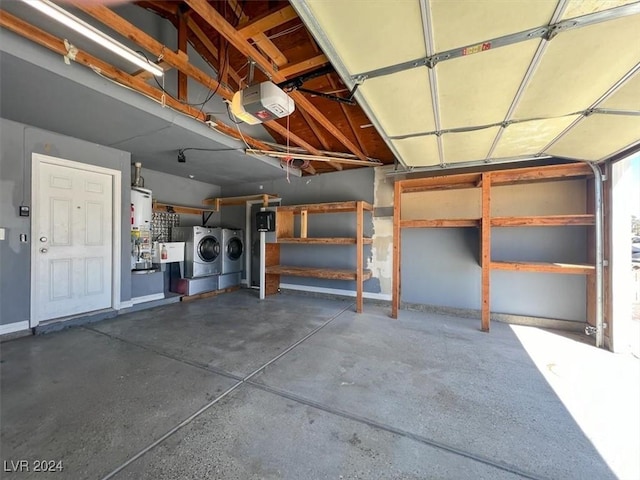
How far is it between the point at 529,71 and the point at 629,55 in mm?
429

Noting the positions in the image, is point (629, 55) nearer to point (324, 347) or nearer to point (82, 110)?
point (324, 347)

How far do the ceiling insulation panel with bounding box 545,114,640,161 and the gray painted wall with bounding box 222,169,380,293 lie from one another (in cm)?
A: 260

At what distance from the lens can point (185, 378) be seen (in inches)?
79.8

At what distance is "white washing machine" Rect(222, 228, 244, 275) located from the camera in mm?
5273

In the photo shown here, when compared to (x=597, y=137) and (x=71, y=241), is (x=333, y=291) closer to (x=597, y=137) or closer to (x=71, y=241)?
(x=597, y=137)

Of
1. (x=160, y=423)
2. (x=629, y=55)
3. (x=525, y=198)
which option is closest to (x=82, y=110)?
(x=160, y=423)

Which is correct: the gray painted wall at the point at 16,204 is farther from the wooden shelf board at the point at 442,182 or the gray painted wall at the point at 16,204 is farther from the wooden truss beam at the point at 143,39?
the wooden shelf board at the point at 442,182

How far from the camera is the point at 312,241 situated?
432cm

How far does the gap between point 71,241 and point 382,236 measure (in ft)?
15.3

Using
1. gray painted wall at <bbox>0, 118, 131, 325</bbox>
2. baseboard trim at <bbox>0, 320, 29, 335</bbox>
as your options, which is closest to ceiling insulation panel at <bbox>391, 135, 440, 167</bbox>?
gray painted wall at <bbox>0, 118, 131, 325</bbox>

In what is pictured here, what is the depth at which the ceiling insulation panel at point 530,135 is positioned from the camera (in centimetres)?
215

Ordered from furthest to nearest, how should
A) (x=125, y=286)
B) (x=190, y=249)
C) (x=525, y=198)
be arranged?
(x=190, y=249)
(x=125, y=286)
(x=525, y=198)

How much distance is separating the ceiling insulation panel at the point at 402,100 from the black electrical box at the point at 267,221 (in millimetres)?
2805

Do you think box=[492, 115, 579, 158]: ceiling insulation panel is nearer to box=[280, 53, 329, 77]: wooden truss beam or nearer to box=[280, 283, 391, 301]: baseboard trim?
box=[280, 53, 329, 77]: wooden truss beam
